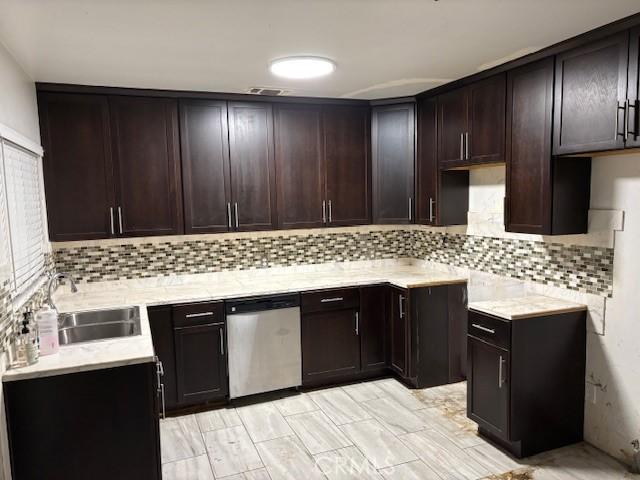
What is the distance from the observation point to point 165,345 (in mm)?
3330

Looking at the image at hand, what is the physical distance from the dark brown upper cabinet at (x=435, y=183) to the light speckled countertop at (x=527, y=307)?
1022 millimetres

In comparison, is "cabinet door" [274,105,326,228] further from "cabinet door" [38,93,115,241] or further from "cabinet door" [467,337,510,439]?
"cabinet door" [467,337,510,439]

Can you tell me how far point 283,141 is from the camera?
3.89 metres

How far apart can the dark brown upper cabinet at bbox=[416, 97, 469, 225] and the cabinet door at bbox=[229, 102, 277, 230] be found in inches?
50.1

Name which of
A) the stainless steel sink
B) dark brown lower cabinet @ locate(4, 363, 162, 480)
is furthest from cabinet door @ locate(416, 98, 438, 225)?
dark brown lower cabinet @ locate(4, 363, 162, 480)

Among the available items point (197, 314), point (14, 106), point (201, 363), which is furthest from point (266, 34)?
point (201, 363)

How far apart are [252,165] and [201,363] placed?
1.60m

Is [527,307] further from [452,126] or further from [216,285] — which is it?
[216,285]

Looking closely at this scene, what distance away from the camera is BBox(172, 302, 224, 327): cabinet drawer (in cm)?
333

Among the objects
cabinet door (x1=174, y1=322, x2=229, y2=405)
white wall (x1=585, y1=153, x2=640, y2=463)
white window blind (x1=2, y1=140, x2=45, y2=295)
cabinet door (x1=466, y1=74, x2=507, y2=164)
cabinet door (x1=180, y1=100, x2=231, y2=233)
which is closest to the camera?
white window blind (x1=2, y1=140, x2=45, y2=295)

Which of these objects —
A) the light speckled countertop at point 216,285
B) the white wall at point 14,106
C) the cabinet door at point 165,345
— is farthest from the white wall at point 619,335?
the white wall at point 14,106

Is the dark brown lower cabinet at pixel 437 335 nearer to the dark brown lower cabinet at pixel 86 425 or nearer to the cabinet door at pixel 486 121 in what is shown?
the cabinet door at pixel 486 121

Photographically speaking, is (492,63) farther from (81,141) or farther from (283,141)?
(81,141)

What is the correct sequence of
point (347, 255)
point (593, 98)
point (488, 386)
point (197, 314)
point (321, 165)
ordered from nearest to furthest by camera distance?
point (593, 98)
point (488, 386)
point (197, 314)
point (321, 165)
point (347, 255)
